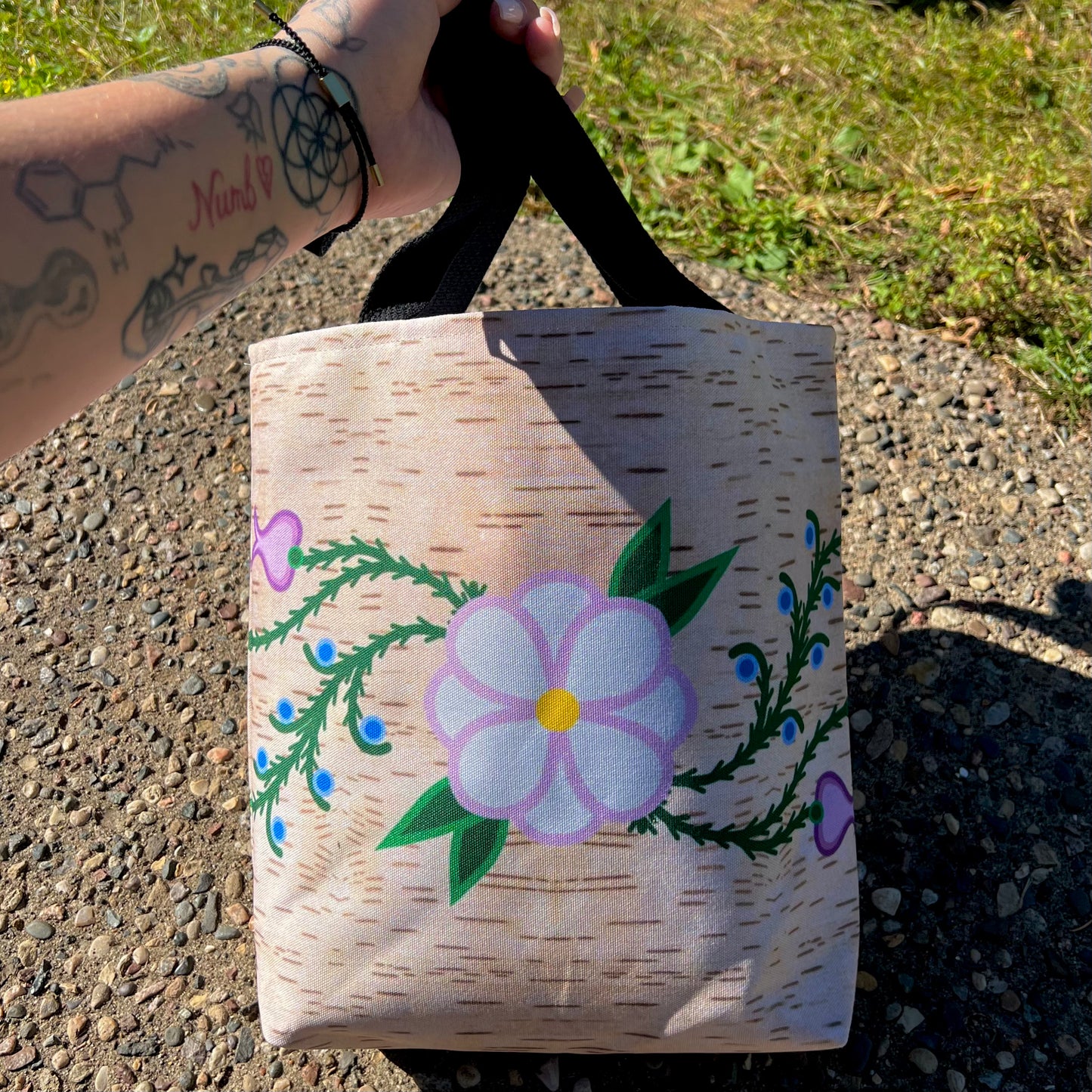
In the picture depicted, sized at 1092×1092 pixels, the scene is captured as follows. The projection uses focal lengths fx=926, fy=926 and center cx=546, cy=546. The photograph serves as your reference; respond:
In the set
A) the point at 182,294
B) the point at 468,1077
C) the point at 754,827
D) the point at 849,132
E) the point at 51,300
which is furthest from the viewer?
the point at 849,132

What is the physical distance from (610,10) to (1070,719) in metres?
2.35

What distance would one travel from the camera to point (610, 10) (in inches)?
109

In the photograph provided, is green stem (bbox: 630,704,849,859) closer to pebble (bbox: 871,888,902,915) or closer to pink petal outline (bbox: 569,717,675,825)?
pink petal outline (bbox: 569,717,675,825)

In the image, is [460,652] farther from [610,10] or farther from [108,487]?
[610,10]

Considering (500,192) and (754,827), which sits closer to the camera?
(754,827)

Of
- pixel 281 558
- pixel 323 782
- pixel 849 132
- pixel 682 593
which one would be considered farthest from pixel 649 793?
pixel 849 132

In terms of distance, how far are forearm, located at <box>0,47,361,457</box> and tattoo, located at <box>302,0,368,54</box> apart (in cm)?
7

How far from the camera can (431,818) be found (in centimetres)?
94

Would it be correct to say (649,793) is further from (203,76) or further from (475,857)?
(203,76)

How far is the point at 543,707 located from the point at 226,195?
1.92 ft

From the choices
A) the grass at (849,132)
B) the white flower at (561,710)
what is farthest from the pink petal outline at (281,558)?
the grass at (849,132)

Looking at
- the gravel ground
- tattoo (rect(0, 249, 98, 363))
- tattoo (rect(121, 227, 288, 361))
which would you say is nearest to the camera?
tattoo (rect(0, 249, 98, 363))

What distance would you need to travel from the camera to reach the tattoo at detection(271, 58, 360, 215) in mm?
955

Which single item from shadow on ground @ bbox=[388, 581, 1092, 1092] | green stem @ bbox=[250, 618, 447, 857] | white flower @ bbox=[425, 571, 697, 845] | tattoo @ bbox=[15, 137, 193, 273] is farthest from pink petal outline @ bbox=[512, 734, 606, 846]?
tattoo @ bbox=[15, 137, 193, 273]
